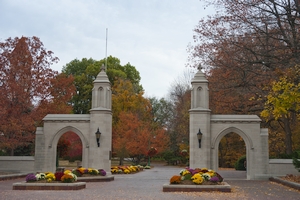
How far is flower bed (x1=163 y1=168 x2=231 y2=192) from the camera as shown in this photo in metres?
14.1

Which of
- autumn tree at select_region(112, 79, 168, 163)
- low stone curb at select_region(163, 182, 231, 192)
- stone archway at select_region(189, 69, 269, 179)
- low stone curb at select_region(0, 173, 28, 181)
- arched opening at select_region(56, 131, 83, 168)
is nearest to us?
low stone curb at select_region(163, 182, 231, 192)

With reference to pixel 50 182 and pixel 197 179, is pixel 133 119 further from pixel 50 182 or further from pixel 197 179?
pixel 197 179

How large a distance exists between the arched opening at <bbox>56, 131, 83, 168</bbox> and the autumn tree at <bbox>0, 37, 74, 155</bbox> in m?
2.75

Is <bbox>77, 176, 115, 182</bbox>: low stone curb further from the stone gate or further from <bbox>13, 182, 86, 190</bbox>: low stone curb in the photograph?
<bbox>13, 182, 86, 190</bbox>: low stone curb

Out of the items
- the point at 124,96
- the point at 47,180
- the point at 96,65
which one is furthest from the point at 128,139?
the point at 47,180

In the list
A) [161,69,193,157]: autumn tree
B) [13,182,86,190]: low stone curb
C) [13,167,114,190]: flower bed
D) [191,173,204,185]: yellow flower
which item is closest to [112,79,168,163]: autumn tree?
[161,69,193,157]: autumn tree

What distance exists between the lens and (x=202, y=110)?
2038 centimetres

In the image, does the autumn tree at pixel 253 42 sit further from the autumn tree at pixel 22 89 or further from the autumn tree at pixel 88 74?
the autumn tree at pixel 88 74

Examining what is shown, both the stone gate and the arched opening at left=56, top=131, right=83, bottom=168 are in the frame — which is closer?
the stone gate

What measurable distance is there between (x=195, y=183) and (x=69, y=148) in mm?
17633

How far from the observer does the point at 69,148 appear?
98.8ft

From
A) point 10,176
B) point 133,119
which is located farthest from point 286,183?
point 133,119

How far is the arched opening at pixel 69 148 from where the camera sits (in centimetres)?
2703

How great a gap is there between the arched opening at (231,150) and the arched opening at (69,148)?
547 inches
